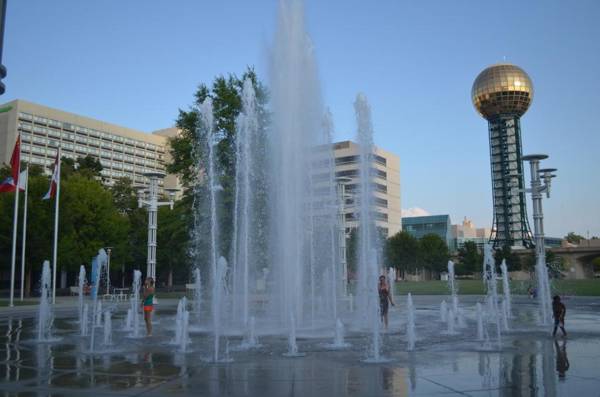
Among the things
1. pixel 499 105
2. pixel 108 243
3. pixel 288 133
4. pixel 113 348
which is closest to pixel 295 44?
pixel 288 133

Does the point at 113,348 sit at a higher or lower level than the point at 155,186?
lower

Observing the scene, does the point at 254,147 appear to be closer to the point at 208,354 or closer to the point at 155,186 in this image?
the point at 155,186

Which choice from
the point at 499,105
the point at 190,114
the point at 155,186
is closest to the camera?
the point at 155,186

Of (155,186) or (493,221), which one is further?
(493,221)

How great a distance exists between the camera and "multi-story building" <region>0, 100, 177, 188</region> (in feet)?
334

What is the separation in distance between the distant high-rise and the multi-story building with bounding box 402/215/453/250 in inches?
1404

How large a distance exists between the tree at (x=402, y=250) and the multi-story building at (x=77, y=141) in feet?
145

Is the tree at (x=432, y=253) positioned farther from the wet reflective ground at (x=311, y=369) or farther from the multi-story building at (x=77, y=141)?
the wet reflective ground at (x=311, y=369)

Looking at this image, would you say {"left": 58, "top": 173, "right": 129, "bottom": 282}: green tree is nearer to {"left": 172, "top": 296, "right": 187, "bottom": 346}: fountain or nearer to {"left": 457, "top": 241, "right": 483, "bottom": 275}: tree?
{"left": 172, "top": 296, "right": 187, "bottom": 346}: fountain

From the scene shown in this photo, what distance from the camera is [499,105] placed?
361ft

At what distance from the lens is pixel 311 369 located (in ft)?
28.4

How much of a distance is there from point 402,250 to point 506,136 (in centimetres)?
4139

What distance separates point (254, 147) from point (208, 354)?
24356 millimetres

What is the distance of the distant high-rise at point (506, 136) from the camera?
10862 cm
